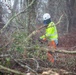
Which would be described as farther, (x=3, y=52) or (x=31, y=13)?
(x=31, y=13)

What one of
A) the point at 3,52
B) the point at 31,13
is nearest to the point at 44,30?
the point at 31,13

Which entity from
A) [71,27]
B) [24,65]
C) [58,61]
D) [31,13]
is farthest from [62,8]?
[24,65]

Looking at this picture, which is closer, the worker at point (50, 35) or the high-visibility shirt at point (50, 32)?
the worker at point (50, 35)

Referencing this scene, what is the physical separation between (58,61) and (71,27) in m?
11.1

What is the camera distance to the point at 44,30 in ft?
27.5

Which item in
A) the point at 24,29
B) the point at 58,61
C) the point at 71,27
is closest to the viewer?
the point at 58,61

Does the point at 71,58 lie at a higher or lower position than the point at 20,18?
lower

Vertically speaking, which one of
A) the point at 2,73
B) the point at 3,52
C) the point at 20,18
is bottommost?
the point at 2,73

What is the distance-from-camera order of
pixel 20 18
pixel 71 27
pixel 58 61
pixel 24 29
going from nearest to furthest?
pixel 58 61 < pixel 24 29 < pixel 20 18 < pixel 71 27

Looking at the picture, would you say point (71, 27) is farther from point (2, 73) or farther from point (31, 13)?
point (2, 73)

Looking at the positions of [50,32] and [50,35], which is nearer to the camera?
[50,32]

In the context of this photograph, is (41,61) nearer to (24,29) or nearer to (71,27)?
(24,29)

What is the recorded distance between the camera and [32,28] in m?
8.66

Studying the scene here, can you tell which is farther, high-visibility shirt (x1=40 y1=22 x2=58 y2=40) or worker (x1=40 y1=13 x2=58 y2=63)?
high-visibility shirt (x1=40 y1=22 x2=58 y2=40)
